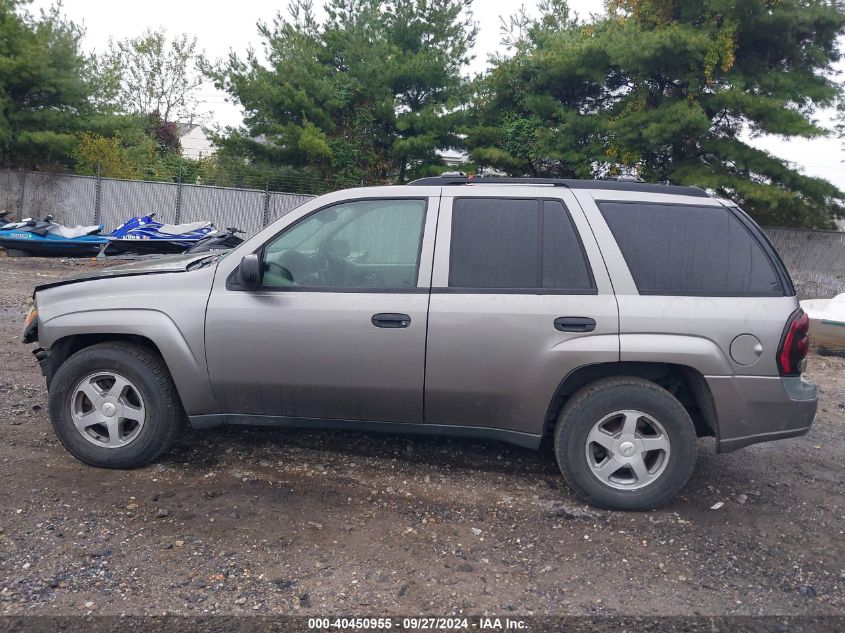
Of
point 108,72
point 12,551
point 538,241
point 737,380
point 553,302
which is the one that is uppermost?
point 108,72

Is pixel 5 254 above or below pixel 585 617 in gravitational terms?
→ above

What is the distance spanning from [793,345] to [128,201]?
68.0 ft

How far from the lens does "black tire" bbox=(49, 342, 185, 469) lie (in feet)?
13.8

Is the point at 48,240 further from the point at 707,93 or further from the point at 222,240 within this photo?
the point at 707,93

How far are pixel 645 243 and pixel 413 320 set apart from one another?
1.39m

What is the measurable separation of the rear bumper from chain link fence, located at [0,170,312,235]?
653 inches

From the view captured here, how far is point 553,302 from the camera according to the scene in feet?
12.9

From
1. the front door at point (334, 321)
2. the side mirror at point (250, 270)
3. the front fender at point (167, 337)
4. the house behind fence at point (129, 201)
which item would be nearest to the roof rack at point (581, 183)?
the front door at point (334, 321)

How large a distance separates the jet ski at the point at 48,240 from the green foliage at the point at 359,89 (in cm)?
684

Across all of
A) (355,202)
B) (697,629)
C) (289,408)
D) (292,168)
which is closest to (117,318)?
(289,408)

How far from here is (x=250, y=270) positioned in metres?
3.97

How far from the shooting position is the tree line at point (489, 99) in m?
13.6

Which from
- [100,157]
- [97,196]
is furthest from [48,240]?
[100,157]

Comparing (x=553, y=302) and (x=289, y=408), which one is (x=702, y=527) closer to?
(x=553, y=302)
